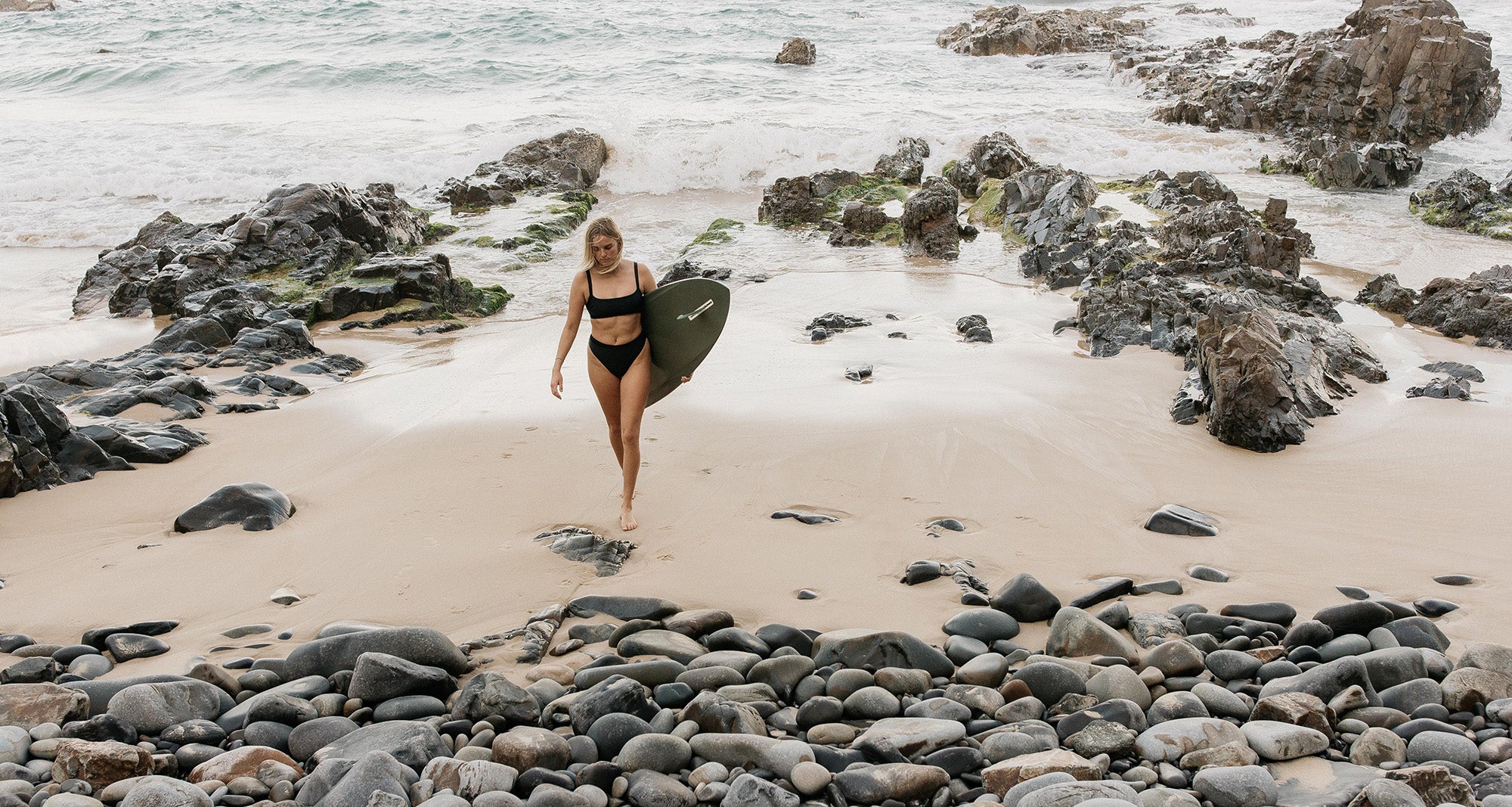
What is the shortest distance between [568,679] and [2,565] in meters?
3.17

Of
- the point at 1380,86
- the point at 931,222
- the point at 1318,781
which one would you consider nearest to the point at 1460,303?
the point at 931,222

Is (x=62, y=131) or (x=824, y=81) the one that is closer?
(x=62, y=131)

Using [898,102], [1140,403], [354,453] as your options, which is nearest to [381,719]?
[354,453]

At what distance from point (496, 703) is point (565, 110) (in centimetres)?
2133

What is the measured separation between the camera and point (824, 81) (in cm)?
2666

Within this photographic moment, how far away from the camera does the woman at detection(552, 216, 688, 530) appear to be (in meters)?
5.25

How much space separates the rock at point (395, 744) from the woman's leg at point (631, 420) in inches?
84.4

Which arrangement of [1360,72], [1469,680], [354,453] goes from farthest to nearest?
[1360,72]
[354,453]
[1469,680]

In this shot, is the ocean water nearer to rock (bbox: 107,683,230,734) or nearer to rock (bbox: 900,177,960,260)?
rock (bbox: 900,177,960,260)

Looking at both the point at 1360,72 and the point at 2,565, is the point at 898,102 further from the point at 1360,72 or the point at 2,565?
the point at 2,565

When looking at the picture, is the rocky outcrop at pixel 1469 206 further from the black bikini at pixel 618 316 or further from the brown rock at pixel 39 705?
the brown rock at pixel 39 705

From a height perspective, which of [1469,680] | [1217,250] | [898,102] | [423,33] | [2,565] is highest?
[423,33]

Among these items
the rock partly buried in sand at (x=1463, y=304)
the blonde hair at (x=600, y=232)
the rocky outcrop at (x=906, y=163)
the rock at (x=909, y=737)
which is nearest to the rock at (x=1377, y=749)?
the rock at (x=909, y=737)

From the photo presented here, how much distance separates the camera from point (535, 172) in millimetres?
16797
